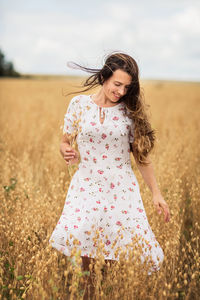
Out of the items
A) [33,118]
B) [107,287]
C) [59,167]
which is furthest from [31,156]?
[107,287]

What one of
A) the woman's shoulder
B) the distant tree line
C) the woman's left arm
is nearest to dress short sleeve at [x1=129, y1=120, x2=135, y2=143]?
the woman's left arm

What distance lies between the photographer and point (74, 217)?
6.14 feet

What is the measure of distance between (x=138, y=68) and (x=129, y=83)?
0.13m

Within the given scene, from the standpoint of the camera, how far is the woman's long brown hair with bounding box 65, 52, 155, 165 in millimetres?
2002

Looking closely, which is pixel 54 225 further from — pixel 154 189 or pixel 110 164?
pixel 154 189

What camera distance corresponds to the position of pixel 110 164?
6.55 ft

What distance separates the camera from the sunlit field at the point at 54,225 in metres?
1.55

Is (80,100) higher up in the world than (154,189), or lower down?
higher up

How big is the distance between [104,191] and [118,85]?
2.39 ft

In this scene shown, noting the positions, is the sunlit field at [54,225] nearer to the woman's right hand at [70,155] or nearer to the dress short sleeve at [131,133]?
the woman's right hand at [70,155]

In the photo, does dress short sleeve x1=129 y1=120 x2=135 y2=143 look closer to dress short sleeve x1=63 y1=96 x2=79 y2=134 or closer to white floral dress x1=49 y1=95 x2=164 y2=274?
white floral dress x1=49 y1=95 x2=164 y2=274

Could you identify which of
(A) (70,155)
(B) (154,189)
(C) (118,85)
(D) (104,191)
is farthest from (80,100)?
(B) (154,189)

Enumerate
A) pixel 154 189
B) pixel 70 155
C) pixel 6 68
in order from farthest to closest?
pixel 6 68, pixel 154 189, pixel 70 155

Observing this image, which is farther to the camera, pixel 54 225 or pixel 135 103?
pixel 54 225
